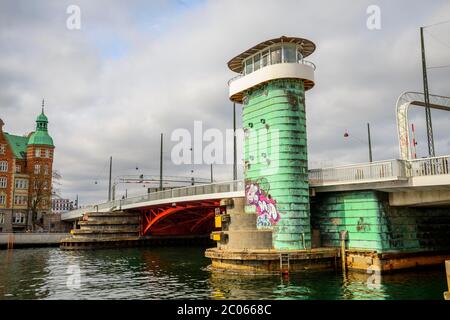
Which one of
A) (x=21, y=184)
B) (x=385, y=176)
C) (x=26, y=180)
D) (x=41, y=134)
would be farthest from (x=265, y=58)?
(x=41, y=134)

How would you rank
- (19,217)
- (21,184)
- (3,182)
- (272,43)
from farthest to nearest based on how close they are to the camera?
(21,184), (19,217), (3,182), (272,43)

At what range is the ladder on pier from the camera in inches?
1073

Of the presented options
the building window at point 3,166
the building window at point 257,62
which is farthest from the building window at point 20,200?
the building window at point 257,62

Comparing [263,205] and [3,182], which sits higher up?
[3,182]

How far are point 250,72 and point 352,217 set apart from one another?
48.3 ft

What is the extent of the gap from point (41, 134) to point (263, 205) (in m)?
72.3

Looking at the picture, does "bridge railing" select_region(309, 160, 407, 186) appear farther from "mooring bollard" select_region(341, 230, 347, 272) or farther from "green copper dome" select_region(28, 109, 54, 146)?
"green copper dome" select_region(28, 109, 54, 146)

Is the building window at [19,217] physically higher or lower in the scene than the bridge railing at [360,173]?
lower

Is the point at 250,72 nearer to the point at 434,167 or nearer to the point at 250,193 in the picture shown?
the point at 250,193

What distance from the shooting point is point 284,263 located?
27.4 meters

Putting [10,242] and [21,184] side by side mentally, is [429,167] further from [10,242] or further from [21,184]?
[21,184]

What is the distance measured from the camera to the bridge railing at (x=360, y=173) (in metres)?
26.0

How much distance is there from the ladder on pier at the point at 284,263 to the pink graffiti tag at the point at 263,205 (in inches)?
120

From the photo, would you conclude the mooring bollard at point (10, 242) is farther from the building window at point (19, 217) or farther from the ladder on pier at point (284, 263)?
the ladder on pier at point (284, 263)
